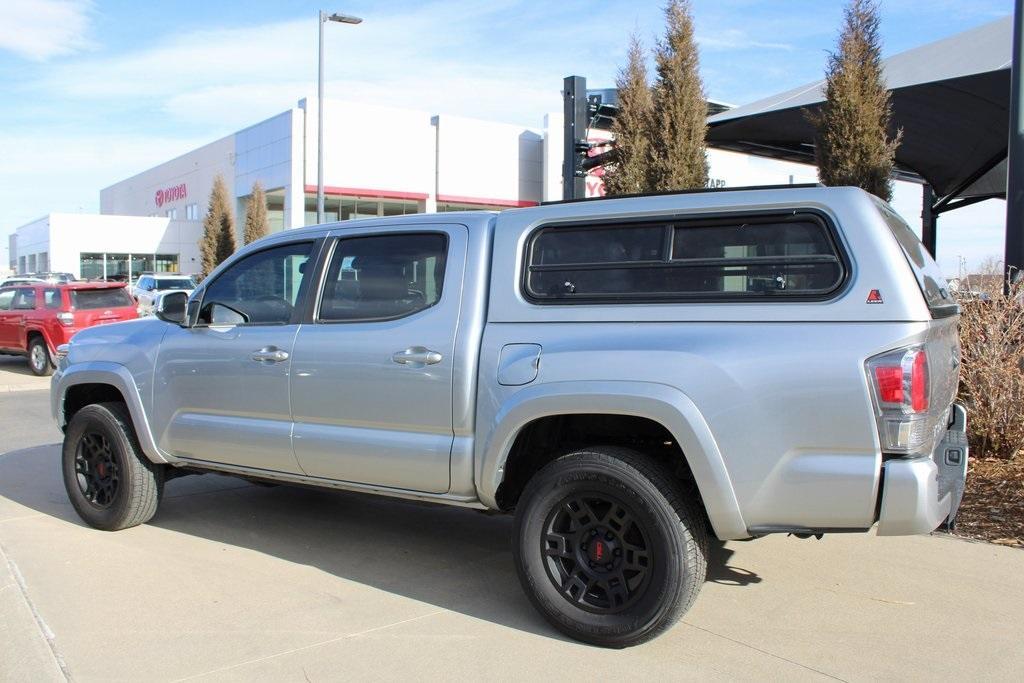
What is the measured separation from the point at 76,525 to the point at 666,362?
4.34 m

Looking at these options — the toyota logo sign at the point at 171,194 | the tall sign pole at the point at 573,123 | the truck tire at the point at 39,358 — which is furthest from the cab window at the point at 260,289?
the toyota logo sign at the point at 171,194

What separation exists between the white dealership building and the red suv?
1616 centimetres

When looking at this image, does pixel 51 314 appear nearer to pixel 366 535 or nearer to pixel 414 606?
pixel 366 535

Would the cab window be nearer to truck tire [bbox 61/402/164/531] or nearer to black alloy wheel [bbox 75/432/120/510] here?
truck tire [bbox 61/402/164/531]

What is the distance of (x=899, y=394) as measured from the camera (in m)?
3.24

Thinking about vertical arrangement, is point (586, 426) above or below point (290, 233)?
below

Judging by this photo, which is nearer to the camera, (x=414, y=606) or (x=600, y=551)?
(x=600, y=551)

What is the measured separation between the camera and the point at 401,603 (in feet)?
14.3

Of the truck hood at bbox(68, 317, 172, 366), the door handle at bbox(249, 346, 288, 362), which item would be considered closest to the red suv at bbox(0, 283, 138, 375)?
the truck hood at bbox(68, 317, 172, 366)

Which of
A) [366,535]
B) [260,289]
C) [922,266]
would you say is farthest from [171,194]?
[922,266]

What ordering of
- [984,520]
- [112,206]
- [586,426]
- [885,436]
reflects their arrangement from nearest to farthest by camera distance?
[885,436] < [586,426] < [984,520] < [112,206]

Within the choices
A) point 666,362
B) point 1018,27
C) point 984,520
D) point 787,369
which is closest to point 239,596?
point 666,362

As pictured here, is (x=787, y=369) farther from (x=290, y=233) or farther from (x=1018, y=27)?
(x=1018, y=27)

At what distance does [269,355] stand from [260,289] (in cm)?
55
